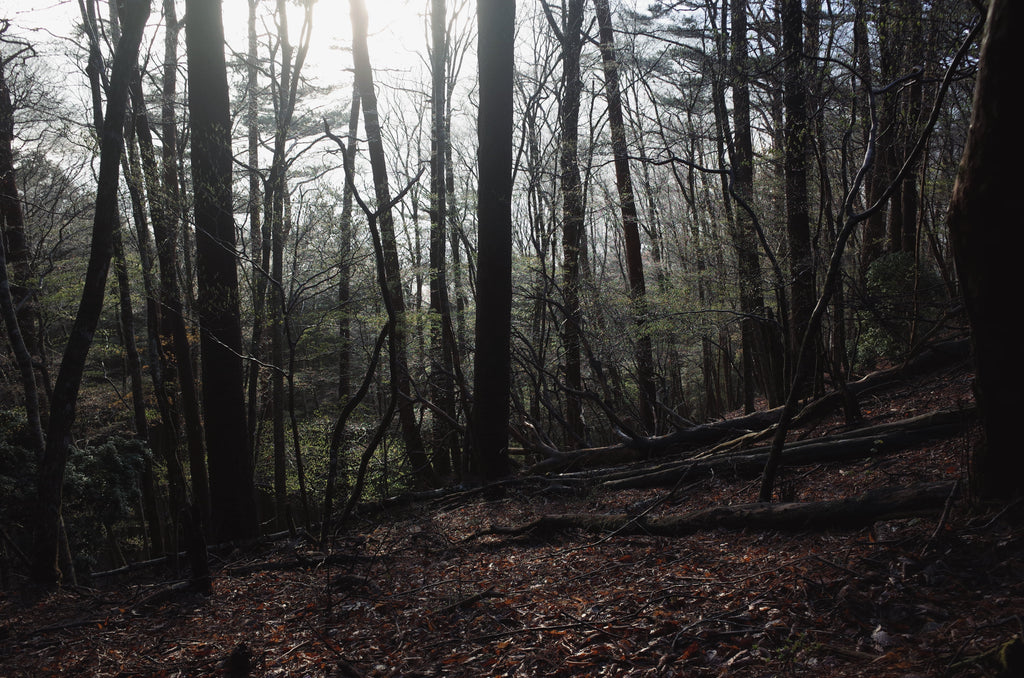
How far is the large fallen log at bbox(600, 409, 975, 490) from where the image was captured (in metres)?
4.52

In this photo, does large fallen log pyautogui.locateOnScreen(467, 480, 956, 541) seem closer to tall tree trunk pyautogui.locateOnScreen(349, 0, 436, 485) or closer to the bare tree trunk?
the bare tree trunk

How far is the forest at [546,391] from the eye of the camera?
252 centimetres

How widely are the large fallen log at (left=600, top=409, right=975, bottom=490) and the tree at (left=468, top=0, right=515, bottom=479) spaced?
1728mm

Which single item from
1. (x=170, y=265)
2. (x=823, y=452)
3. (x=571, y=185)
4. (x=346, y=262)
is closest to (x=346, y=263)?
(x=346, y=262)

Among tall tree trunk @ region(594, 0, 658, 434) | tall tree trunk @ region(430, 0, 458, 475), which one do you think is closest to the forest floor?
tall tree trunk @ region(430, 0, 458, 475)

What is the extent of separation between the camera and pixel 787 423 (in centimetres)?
373

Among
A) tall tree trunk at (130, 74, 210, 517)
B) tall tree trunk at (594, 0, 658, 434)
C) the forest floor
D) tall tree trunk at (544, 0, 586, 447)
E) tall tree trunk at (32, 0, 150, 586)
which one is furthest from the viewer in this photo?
tall tree trunk at (594, 0, 658, 434)

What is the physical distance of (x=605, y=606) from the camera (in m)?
3.02

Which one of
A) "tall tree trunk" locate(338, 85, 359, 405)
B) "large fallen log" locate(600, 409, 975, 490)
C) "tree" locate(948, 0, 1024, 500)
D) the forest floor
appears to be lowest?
the forest floor

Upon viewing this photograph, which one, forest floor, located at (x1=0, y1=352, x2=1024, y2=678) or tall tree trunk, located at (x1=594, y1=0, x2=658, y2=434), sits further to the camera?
tall tree trunk, located at (x1=594, y1=0, x2=658, y2=434)

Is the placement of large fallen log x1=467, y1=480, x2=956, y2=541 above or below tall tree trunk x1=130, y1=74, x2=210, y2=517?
below

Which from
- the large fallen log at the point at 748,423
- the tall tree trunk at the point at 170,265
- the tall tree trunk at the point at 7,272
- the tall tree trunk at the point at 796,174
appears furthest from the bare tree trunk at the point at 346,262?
the tall tree trunk at the point at 796,174

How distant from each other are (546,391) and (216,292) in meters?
4.48

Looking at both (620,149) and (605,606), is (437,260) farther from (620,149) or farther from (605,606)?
(605,606)
